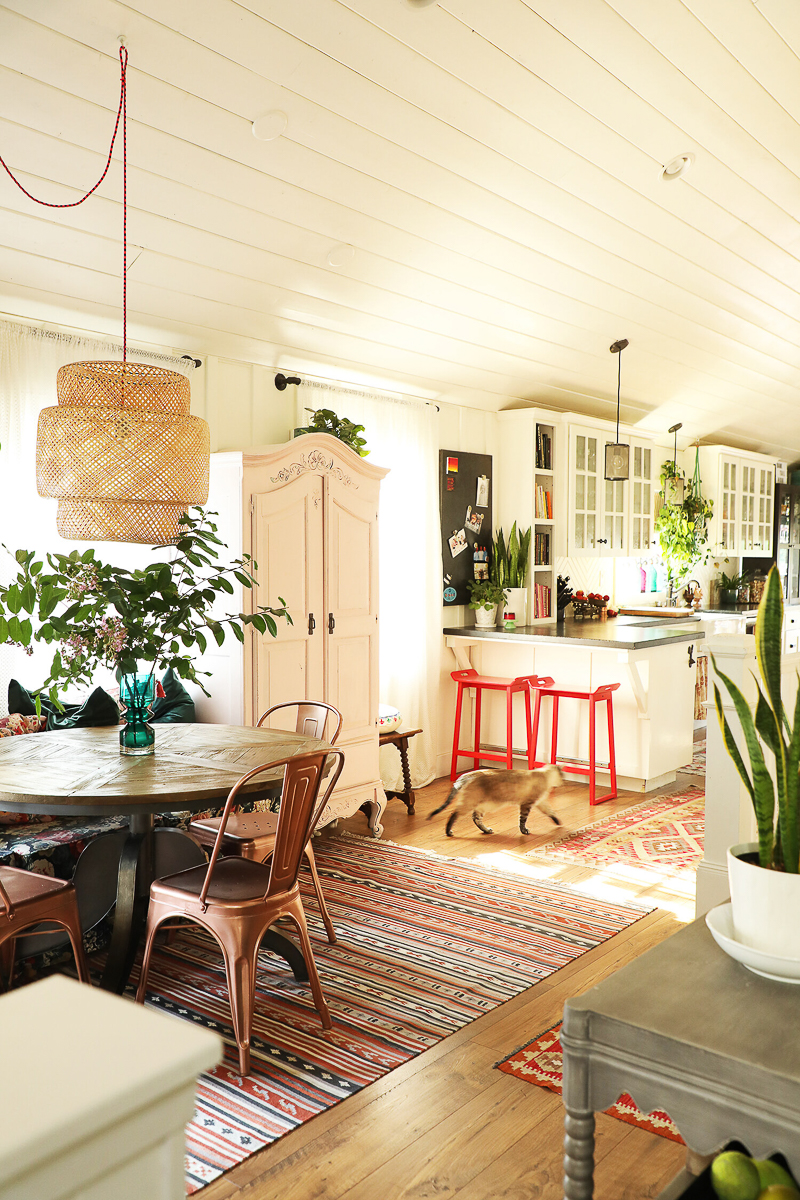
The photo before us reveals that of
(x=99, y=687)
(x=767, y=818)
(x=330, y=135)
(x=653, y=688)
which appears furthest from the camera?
(x=653, y=688)

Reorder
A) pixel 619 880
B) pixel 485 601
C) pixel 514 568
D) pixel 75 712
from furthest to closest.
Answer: pixel 514 568, pixel 485 601, pixel 619 880, pixel 75 712

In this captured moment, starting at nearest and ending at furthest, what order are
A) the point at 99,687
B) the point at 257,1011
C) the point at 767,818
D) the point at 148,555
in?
the point at 767,818 → the point at 257,1011 → the point at 99,687 → the point at 148,555

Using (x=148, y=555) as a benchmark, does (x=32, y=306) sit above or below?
above

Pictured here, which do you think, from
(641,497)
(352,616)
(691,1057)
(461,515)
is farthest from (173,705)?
(641,497)

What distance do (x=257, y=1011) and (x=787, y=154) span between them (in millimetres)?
4234

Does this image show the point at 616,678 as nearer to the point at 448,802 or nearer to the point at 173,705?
the point at 448,802

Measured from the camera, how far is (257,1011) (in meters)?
2.96

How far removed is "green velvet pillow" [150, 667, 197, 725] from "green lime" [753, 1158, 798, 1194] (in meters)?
3.20

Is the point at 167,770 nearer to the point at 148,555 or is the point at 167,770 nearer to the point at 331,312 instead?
the point at 148,555

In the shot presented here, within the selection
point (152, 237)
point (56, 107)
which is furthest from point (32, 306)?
point (56, 107)

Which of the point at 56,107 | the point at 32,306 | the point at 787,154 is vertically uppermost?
the point at 787,154

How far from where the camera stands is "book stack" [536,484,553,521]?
638cm

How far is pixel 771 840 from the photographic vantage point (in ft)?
4.77

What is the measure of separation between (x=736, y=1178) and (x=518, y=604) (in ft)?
16.7
